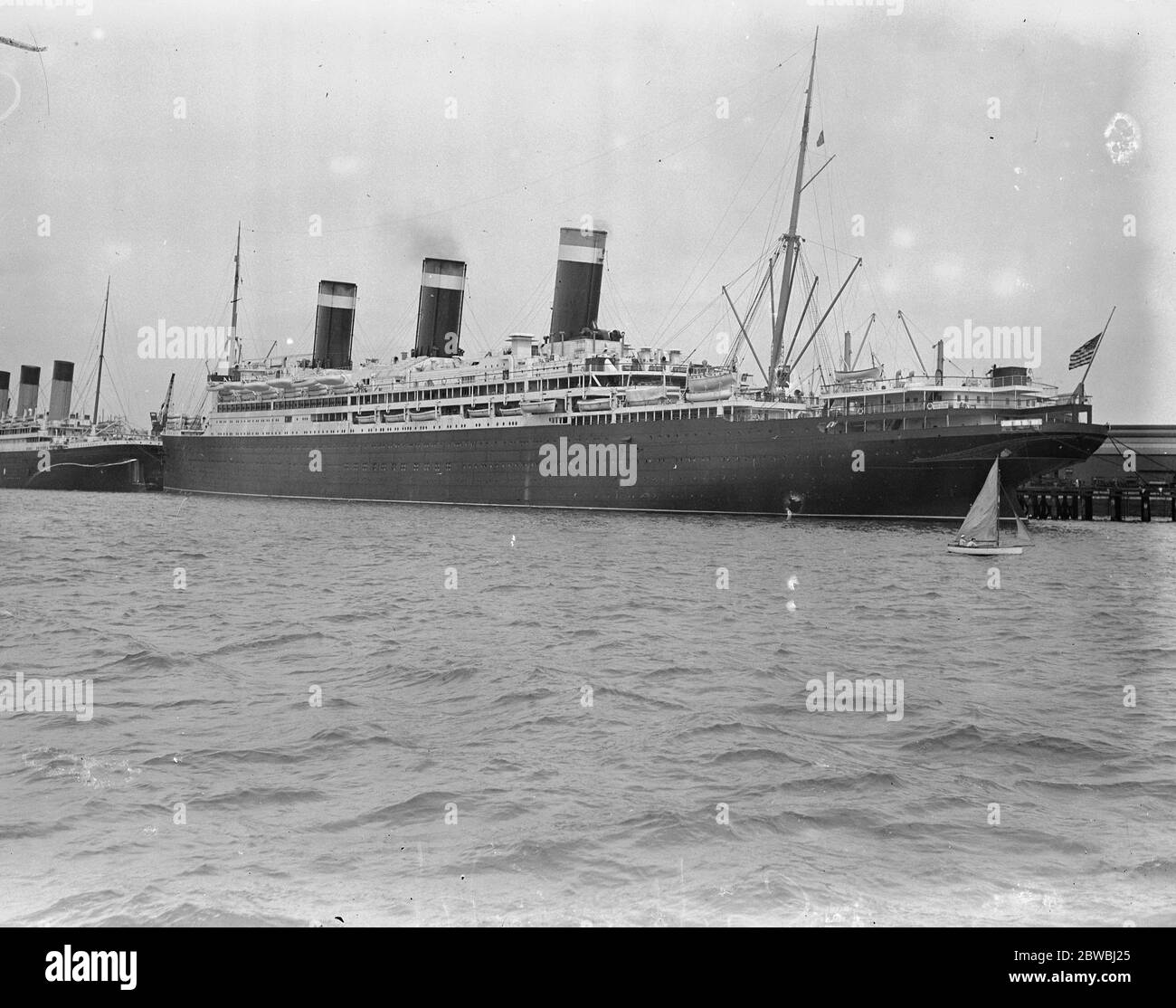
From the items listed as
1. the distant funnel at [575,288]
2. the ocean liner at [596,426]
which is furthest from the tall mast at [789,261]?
the distant funnel at [575,288]

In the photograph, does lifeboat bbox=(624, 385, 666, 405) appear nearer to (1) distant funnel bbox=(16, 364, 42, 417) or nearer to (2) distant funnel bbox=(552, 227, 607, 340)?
(2) distant funnel bbox=(552, 227, 607, 340)

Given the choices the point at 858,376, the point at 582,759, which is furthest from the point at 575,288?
the point at 582,759

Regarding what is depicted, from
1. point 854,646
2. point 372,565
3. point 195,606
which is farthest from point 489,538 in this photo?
point 854,646

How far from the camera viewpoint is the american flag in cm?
3522

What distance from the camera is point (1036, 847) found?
7.04 meters

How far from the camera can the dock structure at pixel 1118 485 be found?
55062 mm

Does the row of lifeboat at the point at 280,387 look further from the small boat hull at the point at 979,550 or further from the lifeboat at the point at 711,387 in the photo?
the small boat hull at the point at 979,550

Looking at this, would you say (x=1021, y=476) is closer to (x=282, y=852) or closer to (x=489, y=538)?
(x=489, y=538)

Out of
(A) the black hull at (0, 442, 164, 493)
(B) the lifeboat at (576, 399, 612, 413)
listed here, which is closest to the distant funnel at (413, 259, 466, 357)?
(B) the lifeboat at (576, 399, 612, 413)

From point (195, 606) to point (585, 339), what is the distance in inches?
1544

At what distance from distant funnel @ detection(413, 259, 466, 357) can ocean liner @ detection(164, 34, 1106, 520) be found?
4.5 inches

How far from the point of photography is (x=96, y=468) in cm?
8700

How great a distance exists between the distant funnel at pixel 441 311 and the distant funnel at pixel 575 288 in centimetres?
1058
